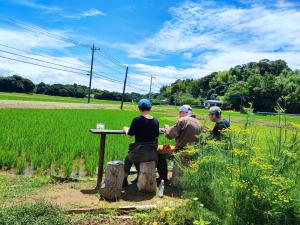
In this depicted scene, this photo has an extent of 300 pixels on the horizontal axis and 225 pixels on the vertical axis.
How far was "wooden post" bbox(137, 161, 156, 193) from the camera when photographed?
19.3ft

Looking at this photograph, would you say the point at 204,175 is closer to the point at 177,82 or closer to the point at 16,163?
the point at 16,163

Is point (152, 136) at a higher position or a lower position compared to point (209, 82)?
lower

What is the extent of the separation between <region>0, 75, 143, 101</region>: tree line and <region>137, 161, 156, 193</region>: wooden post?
82010 millimetres

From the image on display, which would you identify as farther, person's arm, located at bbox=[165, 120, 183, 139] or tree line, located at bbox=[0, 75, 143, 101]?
tree line, located at bbox=[0, 75, 143, 101]

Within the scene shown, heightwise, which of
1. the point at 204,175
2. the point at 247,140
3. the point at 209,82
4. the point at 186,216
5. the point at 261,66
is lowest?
the point at 186,216

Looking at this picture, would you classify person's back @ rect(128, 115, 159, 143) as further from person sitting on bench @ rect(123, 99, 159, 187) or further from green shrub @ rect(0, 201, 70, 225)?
green shrub @ rect(0, 201, 70, 225)

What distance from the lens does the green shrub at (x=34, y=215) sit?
3.41 m

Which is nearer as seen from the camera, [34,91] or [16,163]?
[16,163]

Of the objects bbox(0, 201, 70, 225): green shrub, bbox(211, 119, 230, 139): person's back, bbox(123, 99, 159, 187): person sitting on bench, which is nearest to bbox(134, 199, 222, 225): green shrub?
bbox(0, 201, 70, 225): green shrub

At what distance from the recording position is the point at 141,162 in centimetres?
596

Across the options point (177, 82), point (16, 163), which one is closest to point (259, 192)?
point (16, 163)

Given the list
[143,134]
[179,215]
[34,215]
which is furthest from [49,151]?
[179,215]

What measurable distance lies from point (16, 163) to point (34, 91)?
296 ft

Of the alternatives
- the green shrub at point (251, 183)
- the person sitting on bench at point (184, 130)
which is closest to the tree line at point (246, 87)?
the person sitting on bench at point (184, 130)
